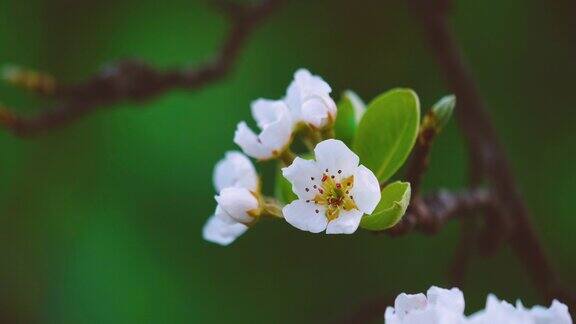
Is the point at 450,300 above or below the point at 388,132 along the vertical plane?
below

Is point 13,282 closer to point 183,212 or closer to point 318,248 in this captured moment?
point 183,212

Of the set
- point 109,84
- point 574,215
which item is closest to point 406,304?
point 109,84

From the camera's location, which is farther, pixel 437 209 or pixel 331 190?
pixel 437 209

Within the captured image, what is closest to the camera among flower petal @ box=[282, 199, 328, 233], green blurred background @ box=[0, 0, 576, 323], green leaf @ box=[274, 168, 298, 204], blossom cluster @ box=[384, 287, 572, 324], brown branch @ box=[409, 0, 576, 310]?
blossom cluster @ box=[384, 287, 572, 324]

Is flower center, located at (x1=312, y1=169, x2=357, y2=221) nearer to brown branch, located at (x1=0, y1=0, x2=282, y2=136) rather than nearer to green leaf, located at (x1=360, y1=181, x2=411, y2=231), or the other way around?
green leaf, located at (x1=360, y1=181, x2=411, y2=231)

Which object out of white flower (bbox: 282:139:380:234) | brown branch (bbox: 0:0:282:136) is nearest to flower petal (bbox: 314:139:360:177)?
white flower (bbox: 282:139:380:234)

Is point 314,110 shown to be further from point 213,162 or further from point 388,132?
point 213,162

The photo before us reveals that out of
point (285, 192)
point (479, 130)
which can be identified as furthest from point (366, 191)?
point (479, 130)
